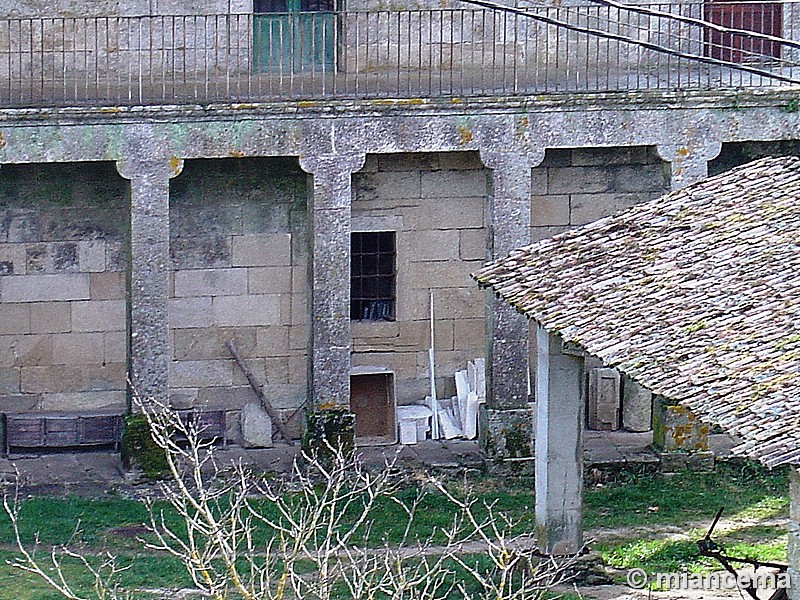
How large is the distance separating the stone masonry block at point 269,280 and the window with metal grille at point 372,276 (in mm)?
795

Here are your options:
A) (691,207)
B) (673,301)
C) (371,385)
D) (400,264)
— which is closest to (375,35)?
(400,264)

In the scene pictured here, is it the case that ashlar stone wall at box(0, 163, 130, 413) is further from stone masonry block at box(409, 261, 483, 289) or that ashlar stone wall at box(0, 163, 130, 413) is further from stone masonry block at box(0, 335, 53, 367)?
stone masonry block at box(409, 261, 483, 289)

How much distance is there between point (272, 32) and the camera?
20.1 meters

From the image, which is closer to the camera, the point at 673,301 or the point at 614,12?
the point at 673,301

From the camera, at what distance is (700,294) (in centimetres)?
1352

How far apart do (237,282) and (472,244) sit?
112 inches

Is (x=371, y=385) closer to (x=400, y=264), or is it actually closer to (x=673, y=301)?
(x=400, y=264)

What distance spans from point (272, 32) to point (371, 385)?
438 cm

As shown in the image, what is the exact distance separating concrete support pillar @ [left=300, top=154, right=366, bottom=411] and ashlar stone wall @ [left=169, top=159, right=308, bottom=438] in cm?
125

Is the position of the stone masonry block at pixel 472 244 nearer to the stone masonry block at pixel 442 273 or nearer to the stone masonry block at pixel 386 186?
the stone masonry block at pixel 442 273

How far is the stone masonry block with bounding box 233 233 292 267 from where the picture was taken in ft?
67.2

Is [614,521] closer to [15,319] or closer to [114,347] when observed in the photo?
[114,347]

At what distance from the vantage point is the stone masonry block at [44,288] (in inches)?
787

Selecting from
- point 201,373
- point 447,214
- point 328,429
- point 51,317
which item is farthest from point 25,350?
point 447,214
